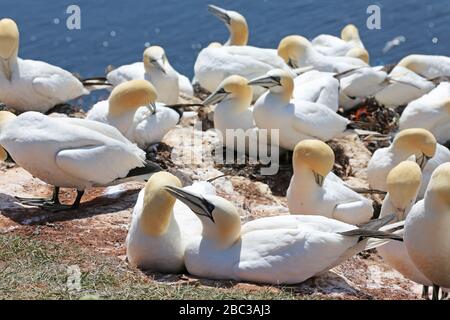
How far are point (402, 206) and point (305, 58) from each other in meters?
5.22

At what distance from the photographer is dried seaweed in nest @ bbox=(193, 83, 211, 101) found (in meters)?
13.4

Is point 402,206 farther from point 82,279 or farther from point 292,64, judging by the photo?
point 292,64

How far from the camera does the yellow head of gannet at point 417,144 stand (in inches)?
388

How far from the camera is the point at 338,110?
12531mm

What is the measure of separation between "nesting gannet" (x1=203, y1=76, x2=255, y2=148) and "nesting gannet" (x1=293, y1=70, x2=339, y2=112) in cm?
66

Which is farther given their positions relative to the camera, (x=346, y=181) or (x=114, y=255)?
(x=346, y=181)

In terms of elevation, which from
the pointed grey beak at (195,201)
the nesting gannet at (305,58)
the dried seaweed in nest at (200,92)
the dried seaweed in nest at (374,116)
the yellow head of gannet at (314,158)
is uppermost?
the pointed grey beak at (195,201)

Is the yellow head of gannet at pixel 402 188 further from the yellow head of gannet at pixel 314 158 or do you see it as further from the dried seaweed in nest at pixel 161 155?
the dried seaweed in nest at pixel 161 155

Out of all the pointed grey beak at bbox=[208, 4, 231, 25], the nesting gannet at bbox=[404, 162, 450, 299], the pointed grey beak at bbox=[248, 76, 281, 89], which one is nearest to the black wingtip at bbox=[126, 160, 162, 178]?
the pointed grey beak at bbox=[248, 76, 281, 89]

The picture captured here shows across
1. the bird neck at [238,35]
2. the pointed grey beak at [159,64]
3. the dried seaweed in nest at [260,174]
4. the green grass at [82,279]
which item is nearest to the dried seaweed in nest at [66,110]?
the pointed grey beak at [159,64]

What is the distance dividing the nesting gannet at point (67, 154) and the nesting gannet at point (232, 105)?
5.77 feet

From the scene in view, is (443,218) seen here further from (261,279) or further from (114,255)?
(114,255)
